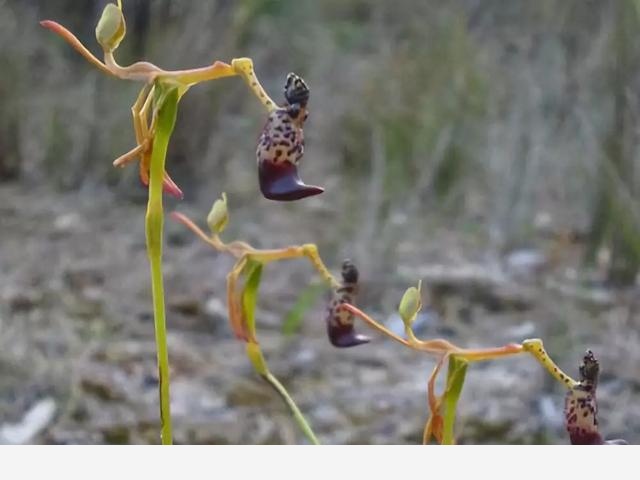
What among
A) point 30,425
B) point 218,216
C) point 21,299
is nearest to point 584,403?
point 218,216

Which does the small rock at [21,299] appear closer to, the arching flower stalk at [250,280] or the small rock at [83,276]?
the small rock at [83,276]

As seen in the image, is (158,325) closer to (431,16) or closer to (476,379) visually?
(476,379)

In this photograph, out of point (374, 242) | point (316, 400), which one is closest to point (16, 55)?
point (374, 242)

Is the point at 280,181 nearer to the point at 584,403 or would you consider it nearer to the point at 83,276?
the point at 584,403

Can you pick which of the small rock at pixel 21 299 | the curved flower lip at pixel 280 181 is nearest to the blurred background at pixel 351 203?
the small rock at pixel 21 299

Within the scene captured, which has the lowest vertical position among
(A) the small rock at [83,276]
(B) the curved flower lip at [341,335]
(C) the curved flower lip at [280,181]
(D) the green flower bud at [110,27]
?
(A) the small rock at [83,276]

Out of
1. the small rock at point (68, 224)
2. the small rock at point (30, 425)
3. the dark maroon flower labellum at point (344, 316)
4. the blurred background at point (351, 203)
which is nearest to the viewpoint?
the dark maroon flower labellum at point (344, 316)
